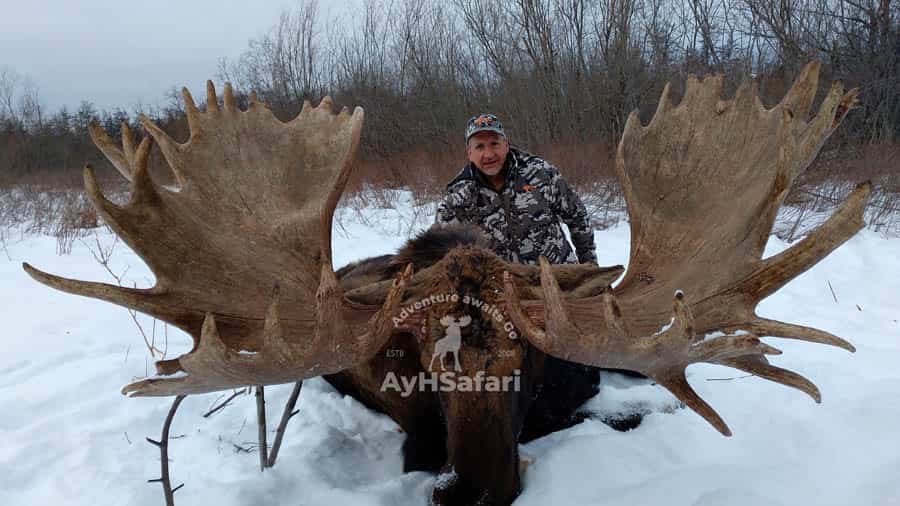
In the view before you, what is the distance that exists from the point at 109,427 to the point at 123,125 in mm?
1553

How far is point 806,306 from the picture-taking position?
4582mm

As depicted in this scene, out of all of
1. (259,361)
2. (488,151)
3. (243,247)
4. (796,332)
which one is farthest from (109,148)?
(488,151)

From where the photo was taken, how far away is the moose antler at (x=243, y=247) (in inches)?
66.9

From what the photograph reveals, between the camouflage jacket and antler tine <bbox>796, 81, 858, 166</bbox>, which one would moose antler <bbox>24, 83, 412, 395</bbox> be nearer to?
antler tine <bbox>796, 81, 858, 166</bbox>

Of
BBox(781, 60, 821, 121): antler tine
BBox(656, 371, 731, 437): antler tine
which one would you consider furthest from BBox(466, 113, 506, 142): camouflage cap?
BBox(656, 371, 731, 437): antler tine

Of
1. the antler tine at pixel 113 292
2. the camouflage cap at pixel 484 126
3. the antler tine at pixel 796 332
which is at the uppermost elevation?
the camouflage cap at pixel 484 126

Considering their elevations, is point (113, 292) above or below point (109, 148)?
below

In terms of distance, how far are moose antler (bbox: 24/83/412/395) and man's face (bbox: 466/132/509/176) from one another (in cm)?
154

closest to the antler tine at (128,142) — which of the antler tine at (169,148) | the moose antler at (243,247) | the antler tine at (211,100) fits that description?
the moose antler at (243,247)

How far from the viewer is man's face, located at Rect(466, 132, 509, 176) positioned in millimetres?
4387

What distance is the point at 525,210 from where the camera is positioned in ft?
14.9

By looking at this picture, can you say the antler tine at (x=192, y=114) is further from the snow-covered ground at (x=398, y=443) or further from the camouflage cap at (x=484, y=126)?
the camouflage cap at (x=484, y=126)

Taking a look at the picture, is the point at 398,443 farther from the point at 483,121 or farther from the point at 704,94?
the point at 483,121

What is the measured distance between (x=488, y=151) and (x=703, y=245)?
7.66ft
